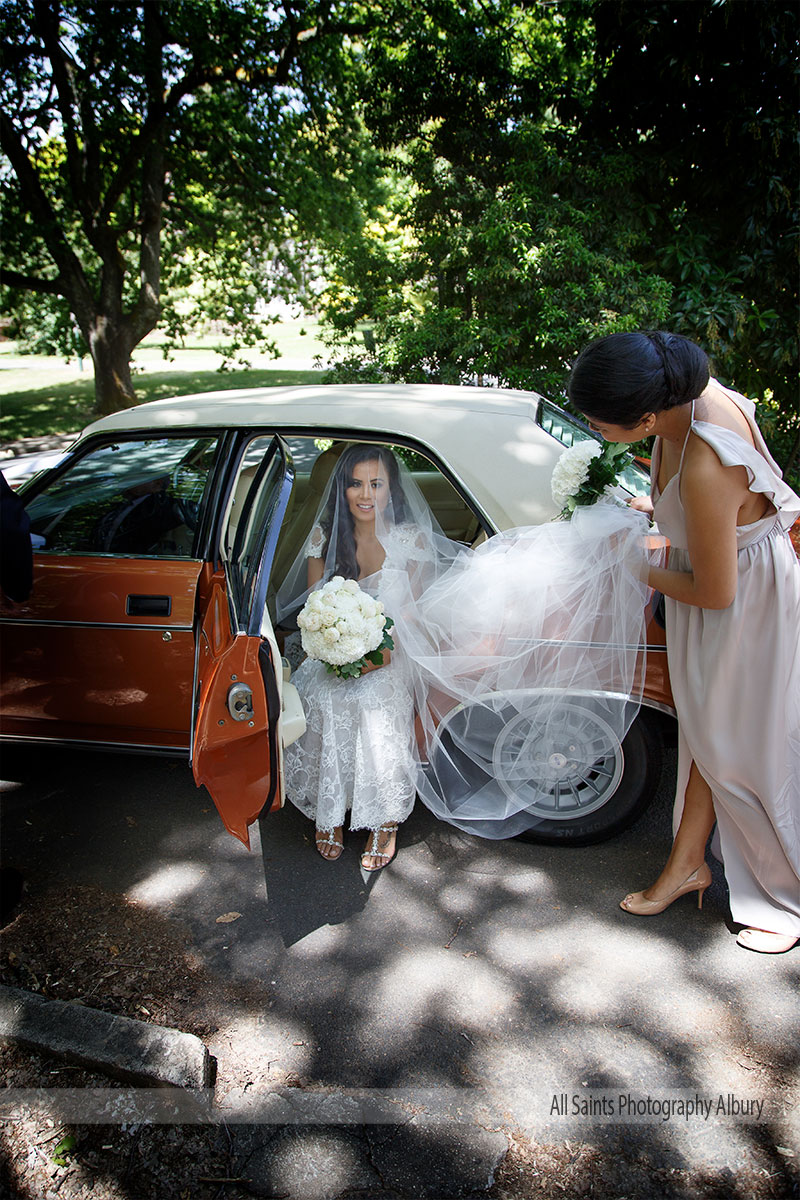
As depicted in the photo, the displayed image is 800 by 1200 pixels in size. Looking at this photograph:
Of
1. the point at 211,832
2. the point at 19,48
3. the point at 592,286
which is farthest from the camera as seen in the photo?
the point at 19,48

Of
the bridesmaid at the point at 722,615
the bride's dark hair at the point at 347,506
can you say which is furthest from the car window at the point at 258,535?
the bridesmaid at the point at 722,615

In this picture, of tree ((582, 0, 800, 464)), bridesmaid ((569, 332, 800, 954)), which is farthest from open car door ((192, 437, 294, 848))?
tree ((582, 0, 800, 464))

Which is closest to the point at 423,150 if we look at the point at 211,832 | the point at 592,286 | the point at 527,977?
the point at 592,286

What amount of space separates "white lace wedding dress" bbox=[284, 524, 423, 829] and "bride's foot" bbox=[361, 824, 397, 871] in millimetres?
58

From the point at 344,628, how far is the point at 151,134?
11871mm

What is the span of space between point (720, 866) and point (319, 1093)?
70.2 inches

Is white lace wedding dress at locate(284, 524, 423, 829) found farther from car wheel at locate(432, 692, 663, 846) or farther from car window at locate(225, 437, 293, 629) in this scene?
car window at locate(225, 437, 293, 629)

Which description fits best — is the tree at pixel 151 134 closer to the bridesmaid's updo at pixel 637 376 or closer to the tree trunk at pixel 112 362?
the tree trunk at pixel 112 362

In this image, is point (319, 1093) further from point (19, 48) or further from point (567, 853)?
point (19, 48)

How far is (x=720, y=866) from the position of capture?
3.09 metres

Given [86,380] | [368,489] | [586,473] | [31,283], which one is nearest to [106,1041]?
[368,489]

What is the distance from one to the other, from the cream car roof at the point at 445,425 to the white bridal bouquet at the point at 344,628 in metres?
0.61

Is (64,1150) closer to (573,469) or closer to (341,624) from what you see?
(341,624)

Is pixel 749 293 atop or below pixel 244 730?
atop
